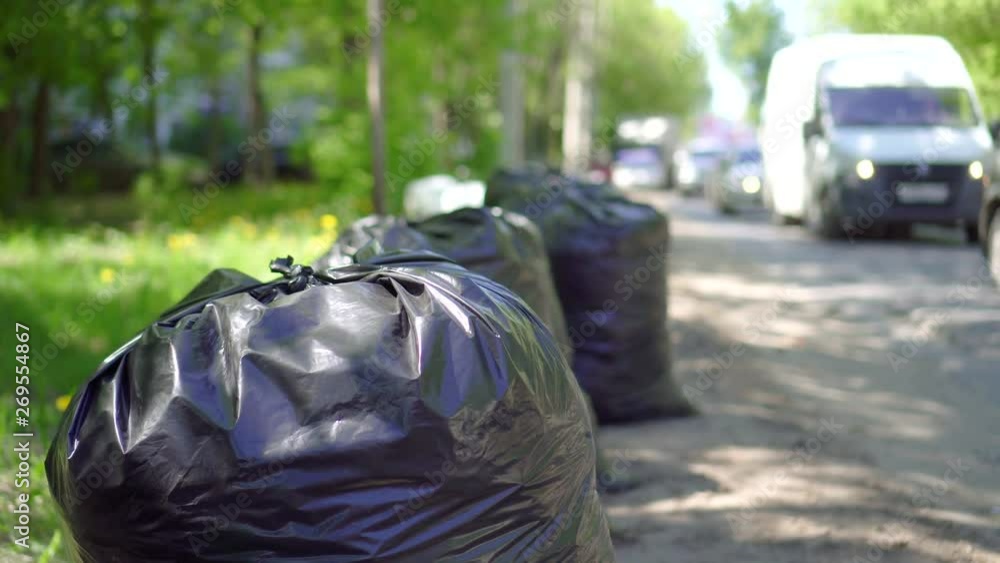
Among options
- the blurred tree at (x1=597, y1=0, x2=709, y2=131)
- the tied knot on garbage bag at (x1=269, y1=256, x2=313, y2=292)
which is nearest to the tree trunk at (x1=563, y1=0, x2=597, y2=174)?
the tied knot on garbage bag at (x1=269, y1=256, x2=313, y2=292)

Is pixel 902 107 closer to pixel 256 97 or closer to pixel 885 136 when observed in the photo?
pixel 885 136

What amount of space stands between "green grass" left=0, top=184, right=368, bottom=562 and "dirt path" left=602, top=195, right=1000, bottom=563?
7.25 feet

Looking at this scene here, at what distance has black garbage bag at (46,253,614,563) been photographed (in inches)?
96.8

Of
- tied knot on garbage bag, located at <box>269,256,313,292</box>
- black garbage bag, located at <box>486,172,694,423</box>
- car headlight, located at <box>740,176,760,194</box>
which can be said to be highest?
tied knot on garbage bag, located at <box>269,256,313,292</box>

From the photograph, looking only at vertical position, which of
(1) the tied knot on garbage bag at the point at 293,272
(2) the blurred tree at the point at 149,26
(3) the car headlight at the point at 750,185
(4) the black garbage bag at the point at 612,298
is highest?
(2) the blurred tree at the point at 149,26

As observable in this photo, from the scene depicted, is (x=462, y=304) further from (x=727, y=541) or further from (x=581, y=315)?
(x=581, y=315)

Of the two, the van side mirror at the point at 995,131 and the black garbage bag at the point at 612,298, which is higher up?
the van side mirror at the point at 995,131

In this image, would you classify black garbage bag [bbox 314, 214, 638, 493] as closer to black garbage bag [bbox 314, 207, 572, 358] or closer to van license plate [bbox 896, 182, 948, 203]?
black garbage bag [bbox 314, 207, 572, 358]

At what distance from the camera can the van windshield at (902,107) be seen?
46.2 feet

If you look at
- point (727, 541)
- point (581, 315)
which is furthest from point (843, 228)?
point (727, 541)

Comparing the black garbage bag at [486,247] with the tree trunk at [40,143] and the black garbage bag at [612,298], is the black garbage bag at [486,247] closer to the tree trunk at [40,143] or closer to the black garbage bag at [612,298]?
the black garbage bag at [612,298]

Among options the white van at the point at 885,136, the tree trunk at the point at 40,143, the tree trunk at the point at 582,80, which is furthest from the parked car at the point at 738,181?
the tree trunk at the point at 40,143

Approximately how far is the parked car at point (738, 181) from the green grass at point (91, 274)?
30.2 ft

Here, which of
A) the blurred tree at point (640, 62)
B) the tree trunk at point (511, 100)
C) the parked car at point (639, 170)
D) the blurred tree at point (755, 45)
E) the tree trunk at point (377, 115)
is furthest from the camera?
the blurred tree at point (640, 62)
